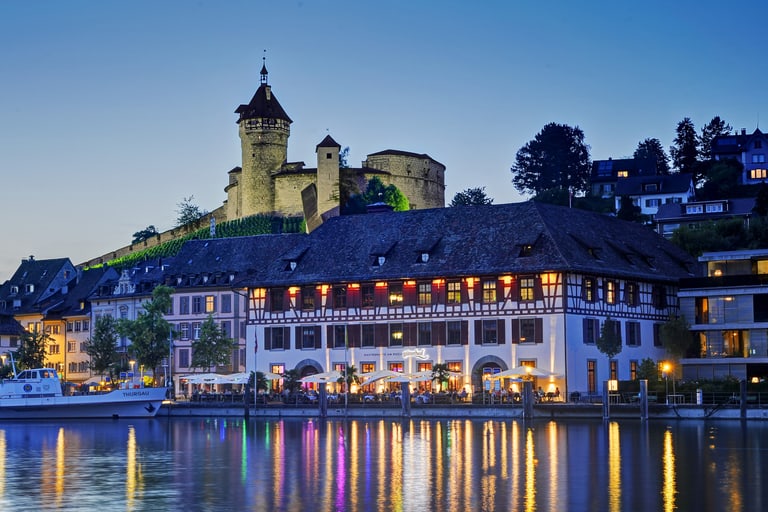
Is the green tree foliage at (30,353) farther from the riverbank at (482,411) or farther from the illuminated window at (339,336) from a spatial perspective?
the illuminated window at (339,336)

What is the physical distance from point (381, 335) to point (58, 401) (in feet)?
65.4

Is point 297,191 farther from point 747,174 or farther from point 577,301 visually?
point 577,301

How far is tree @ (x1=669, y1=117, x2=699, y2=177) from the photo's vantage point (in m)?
166

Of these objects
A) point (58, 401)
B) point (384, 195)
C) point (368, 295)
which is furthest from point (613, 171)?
point (58, 401)

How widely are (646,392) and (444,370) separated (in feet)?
48.5

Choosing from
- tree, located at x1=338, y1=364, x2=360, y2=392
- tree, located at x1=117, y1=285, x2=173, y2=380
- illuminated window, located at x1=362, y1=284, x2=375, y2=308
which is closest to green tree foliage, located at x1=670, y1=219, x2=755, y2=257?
illuminated window, located at x1=362, y1=284, x2=375, y2=308

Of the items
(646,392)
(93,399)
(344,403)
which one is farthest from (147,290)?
(646,392)

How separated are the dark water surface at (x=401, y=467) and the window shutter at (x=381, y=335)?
46.2 feet

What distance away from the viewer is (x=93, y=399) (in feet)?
287

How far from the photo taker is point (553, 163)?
169m

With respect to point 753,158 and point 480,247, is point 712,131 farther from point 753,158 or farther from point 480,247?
point 480,247

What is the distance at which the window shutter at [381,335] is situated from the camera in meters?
86.3

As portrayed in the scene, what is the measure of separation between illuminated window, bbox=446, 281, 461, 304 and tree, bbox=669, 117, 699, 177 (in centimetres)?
8555

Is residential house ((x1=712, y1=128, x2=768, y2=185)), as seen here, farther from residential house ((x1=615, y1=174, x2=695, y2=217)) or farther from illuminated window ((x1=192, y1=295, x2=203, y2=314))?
illuminated window ((x1=192, y1=295, x2=203, y2=314))
